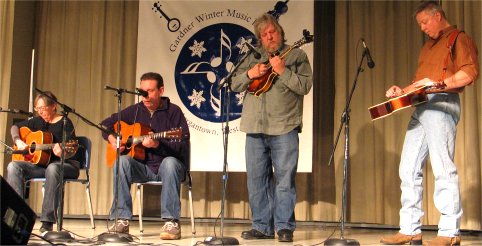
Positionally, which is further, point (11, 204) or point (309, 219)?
point (309, 219)

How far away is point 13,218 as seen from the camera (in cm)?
264

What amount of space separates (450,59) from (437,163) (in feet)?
2.10

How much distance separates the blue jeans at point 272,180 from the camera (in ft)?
13.9

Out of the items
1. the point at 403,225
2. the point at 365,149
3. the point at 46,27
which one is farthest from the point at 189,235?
the point at 46,27

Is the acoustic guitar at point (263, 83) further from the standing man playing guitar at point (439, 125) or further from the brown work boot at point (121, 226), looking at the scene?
the brown work boot at point (121, 226)

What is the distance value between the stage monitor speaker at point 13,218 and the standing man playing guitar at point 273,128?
1.88 m

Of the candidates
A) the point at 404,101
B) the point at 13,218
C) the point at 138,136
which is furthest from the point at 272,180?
the point at 13,218

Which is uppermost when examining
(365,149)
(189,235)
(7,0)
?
(7,0)

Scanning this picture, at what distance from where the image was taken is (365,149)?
19.3ft

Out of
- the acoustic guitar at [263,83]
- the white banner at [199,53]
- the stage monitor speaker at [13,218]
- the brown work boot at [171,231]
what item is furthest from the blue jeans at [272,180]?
the stage monitor speaker at [13,218]

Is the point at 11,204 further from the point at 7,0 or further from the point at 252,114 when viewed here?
the point at 7,0

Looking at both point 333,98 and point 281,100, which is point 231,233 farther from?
point 333,98

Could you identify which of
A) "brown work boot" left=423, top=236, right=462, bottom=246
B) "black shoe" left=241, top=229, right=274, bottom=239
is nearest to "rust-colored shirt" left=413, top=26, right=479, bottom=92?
"brown work boot" left=423, top=236, right=462, bottom=246

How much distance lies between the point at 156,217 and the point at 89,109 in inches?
55.3
